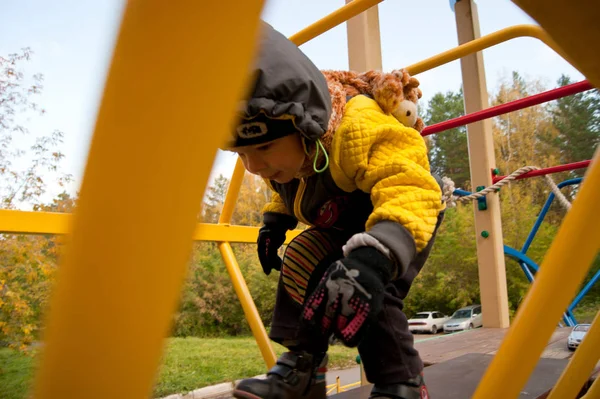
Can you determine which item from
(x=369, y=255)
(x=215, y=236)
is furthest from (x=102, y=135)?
(x=215, y=236)

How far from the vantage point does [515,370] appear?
15.1 inches

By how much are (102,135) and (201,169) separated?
1.0 inches

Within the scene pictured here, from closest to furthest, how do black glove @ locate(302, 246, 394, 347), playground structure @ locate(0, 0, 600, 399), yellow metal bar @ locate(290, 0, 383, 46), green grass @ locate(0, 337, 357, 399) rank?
playground structure @ locate(0, 0, 600, 399) < black glove @ locate(302, 246, 394, 347) < yellow metal bar @ locate(290, 0, 383, 46) < green grass @ locate(0, 337, 357, 399)

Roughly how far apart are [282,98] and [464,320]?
252 inches

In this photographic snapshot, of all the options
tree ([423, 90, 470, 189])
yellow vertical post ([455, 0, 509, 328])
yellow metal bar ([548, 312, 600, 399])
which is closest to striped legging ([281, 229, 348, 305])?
yellow metal bar ([548, 312, 600, 399])

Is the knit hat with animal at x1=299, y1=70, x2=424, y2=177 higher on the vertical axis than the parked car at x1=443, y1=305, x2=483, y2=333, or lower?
higher

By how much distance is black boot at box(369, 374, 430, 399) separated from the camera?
59 cm

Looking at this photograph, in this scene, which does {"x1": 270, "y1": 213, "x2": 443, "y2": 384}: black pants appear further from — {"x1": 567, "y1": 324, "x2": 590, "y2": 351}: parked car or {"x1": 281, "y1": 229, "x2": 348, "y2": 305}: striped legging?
{"x1": 567, "y1": 324, "x2": 590, "y2": 351}: parked car

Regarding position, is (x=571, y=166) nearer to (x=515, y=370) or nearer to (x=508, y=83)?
→ (x=515, y=370)

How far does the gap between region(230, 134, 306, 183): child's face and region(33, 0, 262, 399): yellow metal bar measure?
0.48 metres

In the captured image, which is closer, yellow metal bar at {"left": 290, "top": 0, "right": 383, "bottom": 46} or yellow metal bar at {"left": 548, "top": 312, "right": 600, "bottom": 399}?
yellow metal bar at {"left": 548, "top": 312, "right": 600, "bottom": 399}

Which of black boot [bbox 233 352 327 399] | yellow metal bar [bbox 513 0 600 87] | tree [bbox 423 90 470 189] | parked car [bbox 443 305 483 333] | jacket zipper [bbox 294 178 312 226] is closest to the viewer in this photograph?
yellow metal bar [bbox 513 0 600 87]

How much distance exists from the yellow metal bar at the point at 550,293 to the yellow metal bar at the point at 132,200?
1.14 ft

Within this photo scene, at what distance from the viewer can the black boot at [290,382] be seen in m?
0.64
